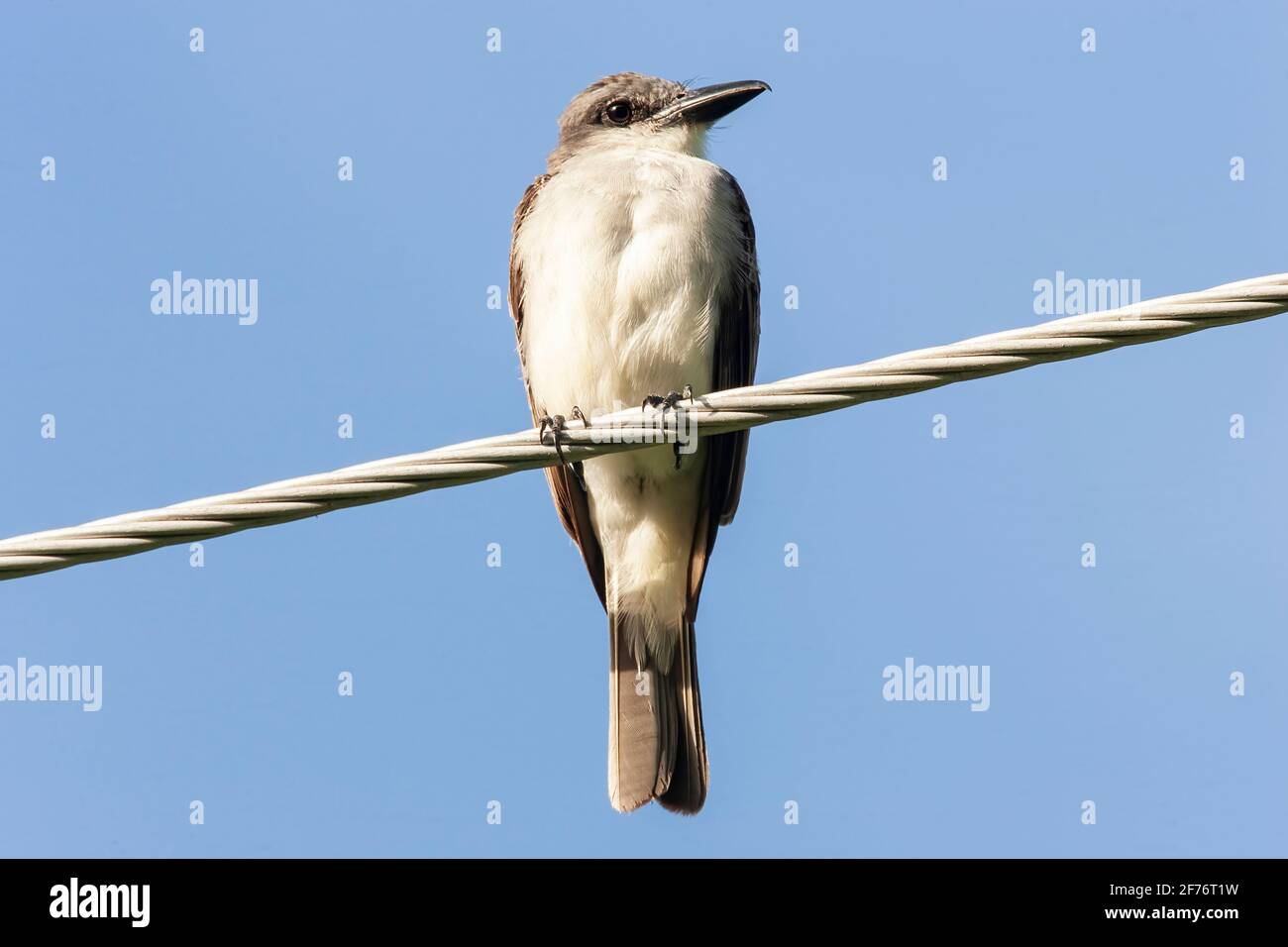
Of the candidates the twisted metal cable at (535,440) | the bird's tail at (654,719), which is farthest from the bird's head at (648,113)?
the twisted metal cable at (535,440)

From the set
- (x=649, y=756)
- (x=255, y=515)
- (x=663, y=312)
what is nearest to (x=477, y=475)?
(x=255, y=515)

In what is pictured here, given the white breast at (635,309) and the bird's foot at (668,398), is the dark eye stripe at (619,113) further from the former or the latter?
the bird's foot at (668,398)

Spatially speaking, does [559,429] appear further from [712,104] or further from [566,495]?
[712,104]

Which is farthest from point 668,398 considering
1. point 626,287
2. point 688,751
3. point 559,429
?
point 688,751

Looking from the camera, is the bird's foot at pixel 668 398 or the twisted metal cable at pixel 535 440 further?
the bird's foot at pixel 668 398

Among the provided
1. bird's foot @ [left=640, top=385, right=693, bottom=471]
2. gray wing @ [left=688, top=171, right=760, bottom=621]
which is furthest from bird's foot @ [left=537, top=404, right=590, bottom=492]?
gray wing @ [left=688, top=171, right=760, bottom=621]
